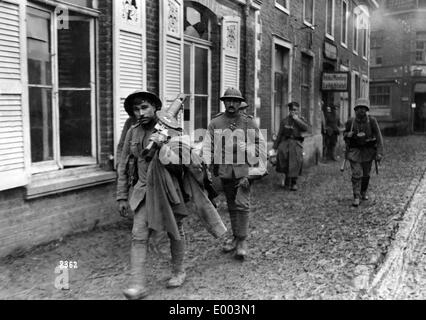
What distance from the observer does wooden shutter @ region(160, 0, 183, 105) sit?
23.8ft

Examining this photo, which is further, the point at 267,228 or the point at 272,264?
the point at 267,228

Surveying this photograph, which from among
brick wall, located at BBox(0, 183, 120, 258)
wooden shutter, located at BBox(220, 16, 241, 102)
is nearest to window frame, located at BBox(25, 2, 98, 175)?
brick wall, located at BBox(0, 183, 120, 258)

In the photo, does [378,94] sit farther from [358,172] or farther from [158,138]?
[158,138]

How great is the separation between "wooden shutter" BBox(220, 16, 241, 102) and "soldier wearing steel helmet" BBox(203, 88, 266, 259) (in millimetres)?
4080

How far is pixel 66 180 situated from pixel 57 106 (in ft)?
2.94

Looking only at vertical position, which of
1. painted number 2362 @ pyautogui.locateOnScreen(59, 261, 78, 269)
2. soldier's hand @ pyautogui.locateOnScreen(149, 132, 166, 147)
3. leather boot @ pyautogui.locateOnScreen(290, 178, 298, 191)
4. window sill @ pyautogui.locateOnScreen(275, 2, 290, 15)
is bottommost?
painted number 2362 @ pyautogui.locateOnScreen(59, 261, 78, 269)

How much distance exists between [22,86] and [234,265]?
2861mm

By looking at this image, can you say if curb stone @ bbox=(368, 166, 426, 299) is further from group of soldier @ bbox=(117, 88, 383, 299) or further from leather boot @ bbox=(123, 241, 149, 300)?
leather boot @ bbox=(123, 241, 149, 300)

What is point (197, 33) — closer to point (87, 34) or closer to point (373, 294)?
point (87, 34)

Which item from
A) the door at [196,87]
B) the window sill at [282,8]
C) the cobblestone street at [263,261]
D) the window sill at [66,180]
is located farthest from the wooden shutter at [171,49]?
the window sill at [282,8]

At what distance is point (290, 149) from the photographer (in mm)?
10266

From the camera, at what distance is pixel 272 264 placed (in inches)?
203

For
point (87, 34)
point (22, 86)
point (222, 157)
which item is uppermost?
point (87, 34)

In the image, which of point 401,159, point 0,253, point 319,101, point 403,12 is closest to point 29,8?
point 0,253
